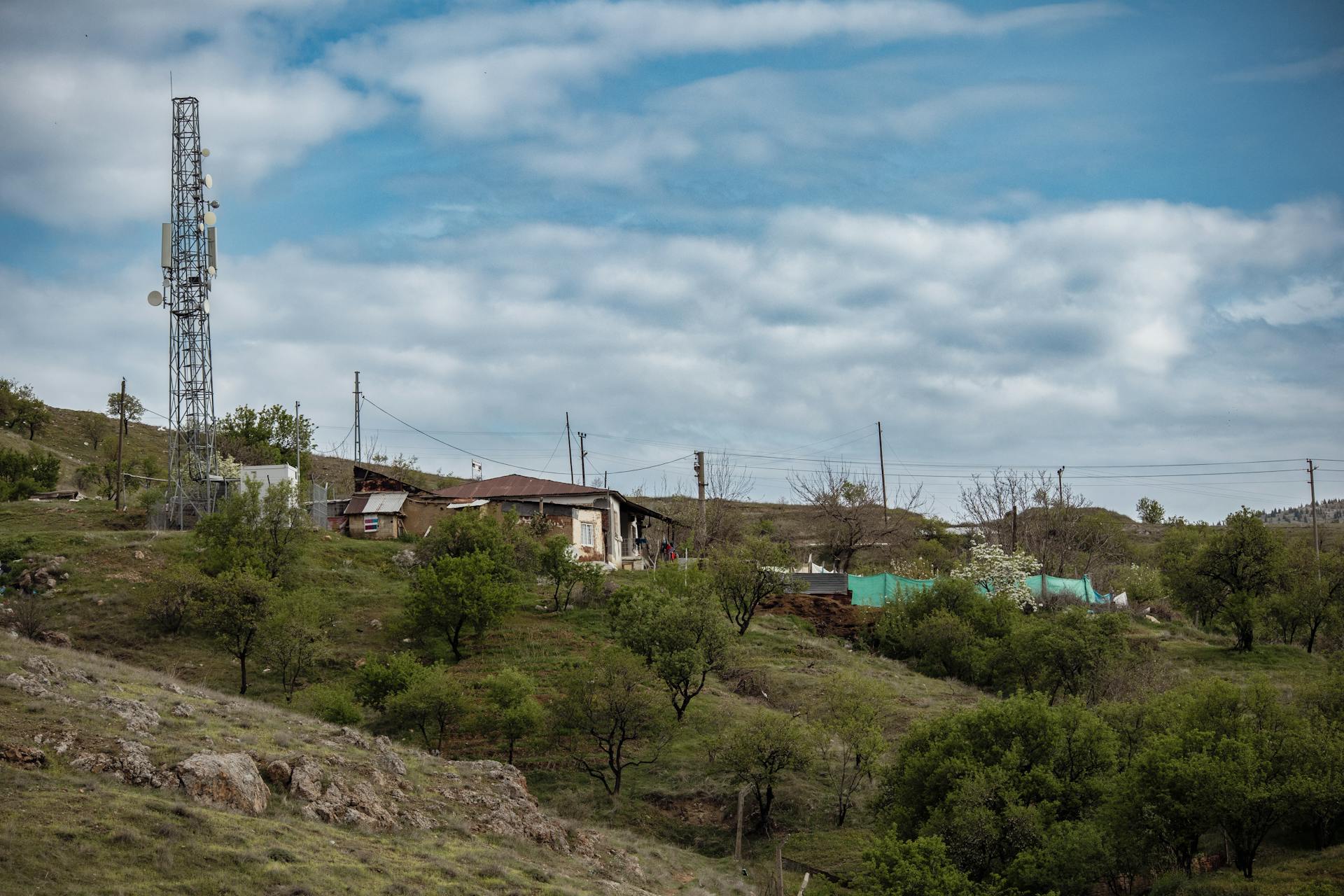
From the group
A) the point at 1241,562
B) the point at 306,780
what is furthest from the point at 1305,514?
the point at 306,780

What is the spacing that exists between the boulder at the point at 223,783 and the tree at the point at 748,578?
3177cm

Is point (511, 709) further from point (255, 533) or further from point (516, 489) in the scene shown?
point (516, 489)

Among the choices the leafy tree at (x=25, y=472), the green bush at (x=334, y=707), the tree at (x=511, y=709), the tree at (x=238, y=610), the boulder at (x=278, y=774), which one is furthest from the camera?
the leafy tree at (x=25, y=472)

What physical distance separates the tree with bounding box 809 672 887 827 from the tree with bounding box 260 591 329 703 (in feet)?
62.1

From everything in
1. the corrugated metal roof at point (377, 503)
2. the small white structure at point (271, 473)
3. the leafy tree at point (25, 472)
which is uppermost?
the leafy tree at point (25, 472)

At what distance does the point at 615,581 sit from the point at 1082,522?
172 feet

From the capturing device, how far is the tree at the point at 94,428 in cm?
10431

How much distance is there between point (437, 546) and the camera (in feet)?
173

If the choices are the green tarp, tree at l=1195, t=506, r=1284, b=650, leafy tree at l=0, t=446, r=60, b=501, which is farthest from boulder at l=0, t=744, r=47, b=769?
leafy tree at l=0, t=446, r=60, b=501

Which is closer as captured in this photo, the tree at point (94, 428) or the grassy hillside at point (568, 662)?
the grassy hillside at point (568, 662)

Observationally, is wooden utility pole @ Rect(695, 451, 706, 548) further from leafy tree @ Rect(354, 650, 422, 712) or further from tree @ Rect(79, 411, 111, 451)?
tree @ Rect(79, 411, 111, 451)

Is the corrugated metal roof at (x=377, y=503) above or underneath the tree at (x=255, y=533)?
above

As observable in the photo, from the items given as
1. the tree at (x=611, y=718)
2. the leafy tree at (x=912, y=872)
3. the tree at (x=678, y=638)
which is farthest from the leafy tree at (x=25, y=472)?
the leafy tree at (x=912, y=872)

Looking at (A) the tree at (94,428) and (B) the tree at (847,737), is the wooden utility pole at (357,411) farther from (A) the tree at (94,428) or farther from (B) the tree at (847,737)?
(B) the tree at (847,737)
